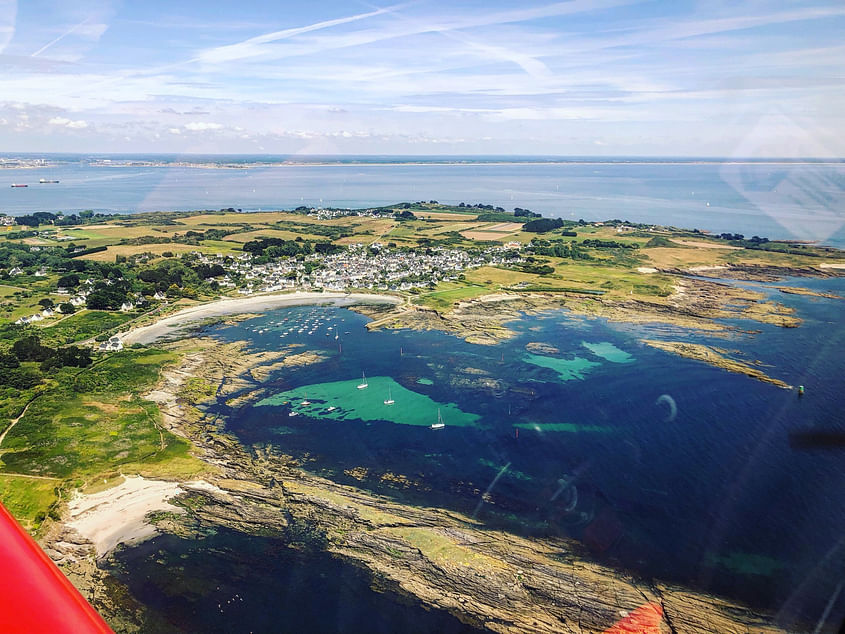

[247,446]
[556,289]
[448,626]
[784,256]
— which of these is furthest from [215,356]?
[784,256]

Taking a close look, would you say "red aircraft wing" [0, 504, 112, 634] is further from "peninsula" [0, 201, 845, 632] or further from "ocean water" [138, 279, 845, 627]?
"ocean water" [138, 279, 845, 627]

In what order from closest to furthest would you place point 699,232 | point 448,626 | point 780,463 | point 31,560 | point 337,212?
point 31,560, point 448,626, point 780,463, point 699,232, point 337,212

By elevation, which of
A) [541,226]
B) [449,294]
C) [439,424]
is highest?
[541,226]

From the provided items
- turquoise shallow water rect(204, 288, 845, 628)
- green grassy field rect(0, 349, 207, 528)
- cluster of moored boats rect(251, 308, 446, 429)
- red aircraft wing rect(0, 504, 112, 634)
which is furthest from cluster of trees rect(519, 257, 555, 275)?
red aircraft wing rect(0, 504, 112, 634)

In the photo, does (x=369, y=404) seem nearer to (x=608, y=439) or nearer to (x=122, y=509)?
(x=608, y=439)

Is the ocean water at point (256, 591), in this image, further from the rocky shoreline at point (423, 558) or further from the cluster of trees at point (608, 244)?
the cluster of trees at point (608, 244)

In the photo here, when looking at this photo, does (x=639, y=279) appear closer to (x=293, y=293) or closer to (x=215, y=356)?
(x=293, y=293)

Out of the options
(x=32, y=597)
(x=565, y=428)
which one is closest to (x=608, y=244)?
(x=565, y=428)
